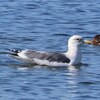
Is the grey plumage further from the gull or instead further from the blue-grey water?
the blue-grey water

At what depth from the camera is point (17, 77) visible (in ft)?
61.6

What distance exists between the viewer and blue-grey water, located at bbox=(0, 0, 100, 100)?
17.5m

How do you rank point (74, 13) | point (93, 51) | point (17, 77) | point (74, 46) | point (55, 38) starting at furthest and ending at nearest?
point (74, 13), point (55, 38), point (93, 51), point (74, 46), point (17, 77)

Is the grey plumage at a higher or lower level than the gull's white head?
lower

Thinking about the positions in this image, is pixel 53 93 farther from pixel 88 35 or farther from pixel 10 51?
pixel 88 35

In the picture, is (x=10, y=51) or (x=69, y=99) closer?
(x=69, y=99)

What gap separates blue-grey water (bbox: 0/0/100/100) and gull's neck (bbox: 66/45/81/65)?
16cm

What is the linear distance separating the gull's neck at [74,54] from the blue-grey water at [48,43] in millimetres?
158

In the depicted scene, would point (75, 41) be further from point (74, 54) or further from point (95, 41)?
point (95, 41)

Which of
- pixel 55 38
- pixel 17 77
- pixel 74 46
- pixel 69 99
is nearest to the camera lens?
pixel 69 99

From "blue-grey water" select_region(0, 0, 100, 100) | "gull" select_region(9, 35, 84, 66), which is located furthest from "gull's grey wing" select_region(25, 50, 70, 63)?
"blue-grey water" select_region(0, 0, 100, 100)

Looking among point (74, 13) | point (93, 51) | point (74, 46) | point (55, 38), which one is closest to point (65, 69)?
point (74, 46)

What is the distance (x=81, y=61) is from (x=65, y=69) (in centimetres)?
75

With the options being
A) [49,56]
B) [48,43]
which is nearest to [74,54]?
[49,56]
